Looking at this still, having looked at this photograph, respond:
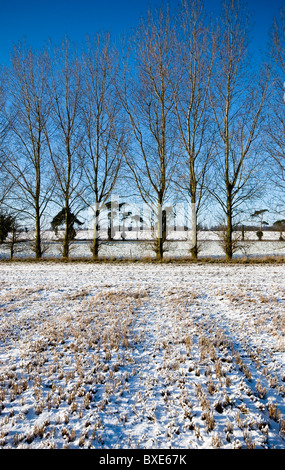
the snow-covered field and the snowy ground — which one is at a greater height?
the snowy ground

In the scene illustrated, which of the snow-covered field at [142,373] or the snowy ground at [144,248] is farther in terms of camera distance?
the snowy ground at [144,248]

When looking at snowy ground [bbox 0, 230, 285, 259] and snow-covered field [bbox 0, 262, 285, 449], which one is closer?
snow-covered field [bbox 0, 262, 285, 449]

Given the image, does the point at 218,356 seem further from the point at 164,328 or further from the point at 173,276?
the point at 173,276

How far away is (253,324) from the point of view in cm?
491

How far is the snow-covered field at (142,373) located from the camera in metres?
2.27

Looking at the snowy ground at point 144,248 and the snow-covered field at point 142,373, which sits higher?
the snowy ground at point 144,248

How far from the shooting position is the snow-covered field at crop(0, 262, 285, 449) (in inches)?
89.4

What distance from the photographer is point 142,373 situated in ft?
10.8

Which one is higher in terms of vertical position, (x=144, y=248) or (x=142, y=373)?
(x=144, y=248)

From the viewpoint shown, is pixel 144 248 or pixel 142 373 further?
pixel 144 248

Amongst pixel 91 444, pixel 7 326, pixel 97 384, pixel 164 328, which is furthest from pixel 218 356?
pixel 7 326
